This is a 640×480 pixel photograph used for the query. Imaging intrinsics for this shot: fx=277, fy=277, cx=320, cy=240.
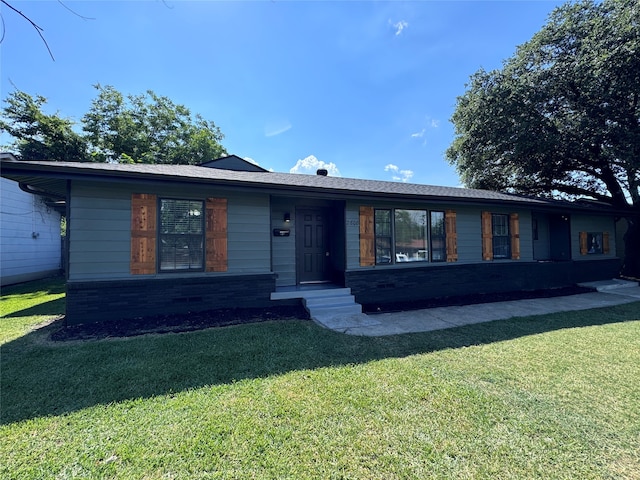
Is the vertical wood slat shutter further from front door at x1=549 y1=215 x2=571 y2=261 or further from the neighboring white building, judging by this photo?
the neighboring white building

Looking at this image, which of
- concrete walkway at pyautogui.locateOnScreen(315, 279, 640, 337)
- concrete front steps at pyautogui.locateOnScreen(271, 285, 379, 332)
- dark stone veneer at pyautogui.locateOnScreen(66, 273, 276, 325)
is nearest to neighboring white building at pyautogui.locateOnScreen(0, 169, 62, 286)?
dark stone veneer at pyautogui.locateOnScreen(66, 273, 276, 325)

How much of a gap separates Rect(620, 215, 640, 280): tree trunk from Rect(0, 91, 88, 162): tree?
27069 mm

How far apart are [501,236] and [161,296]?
923 centimetres

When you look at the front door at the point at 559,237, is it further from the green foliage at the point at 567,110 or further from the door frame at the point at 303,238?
the door frame at the point at 303,238

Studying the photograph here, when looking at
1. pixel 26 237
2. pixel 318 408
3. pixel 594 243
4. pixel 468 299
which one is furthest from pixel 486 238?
pixel 26 237

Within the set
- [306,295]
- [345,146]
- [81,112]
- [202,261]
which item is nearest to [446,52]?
[345,146]

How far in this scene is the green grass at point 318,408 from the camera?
1.86 m

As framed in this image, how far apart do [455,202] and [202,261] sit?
635 cm

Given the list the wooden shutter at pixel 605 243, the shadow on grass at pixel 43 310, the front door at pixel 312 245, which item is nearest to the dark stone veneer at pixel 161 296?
the front door at pixel 312 245

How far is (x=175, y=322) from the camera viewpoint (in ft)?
16.2

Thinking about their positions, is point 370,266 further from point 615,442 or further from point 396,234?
point 615,442

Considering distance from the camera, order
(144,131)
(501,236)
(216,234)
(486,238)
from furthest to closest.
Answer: (144,131) < (501,236) < (486,238) < (216,234)

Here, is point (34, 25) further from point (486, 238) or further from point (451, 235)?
point (486, 238)

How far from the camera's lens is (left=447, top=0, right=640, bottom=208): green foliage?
9.72 meters
